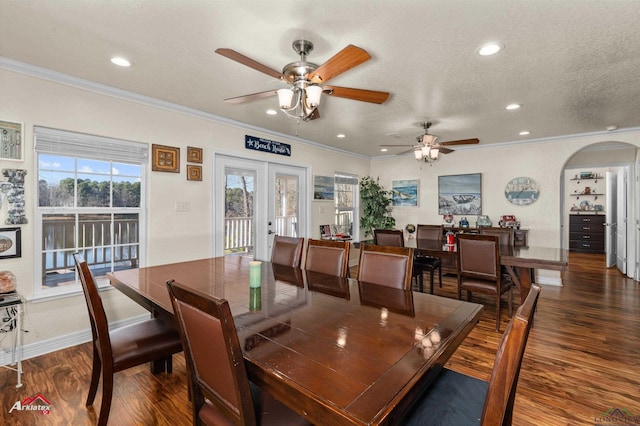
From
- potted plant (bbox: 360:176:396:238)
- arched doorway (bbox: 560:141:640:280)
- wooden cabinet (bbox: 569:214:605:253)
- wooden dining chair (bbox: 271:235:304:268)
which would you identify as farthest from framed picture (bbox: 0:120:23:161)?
wooden cabinet (bbox: 569:214:605:253)

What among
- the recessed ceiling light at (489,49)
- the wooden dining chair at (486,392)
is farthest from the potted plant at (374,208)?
the wooden dining chair at (486,392)

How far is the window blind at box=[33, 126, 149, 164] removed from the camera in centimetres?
259

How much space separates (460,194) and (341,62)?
186 inches


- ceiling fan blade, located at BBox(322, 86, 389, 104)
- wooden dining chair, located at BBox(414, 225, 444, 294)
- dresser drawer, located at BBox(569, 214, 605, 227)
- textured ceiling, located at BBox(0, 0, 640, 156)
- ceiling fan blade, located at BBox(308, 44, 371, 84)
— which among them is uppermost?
textured ceiling, located at BBox(0, 0, 640, 156)

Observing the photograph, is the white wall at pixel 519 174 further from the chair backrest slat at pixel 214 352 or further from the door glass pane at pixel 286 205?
the chair backrest slat at pixel 214 352

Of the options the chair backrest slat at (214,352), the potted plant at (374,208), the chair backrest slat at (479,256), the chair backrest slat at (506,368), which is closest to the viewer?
the chair backrest slat at (506,368)

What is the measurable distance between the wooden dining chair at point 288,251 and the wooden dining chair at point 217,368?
4.84 ft

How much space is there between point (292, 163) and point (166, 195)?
2125 mm

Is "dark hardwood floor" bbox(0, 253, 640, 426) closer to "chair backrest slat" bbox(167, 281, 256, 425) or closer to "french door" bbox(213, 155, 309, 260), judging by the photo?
"chair backrest slat" bbox(167, 281, 256, 425)

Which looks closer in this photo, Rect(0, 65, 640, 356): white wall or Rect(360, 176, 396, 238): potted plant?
Rect(0, 65, 640, 356): white wall

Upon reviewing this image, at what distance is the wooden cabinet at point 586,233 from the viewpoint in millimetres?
7781

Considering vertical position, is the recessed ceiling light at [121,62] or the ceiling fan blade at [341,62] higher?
the recessed ceiling light at [121,62]

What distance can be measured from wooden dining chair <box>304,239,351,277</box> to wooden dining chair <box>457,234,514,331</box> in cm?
160

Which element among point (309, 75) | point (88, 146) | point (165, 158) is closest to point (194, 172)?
point (165, 158)
